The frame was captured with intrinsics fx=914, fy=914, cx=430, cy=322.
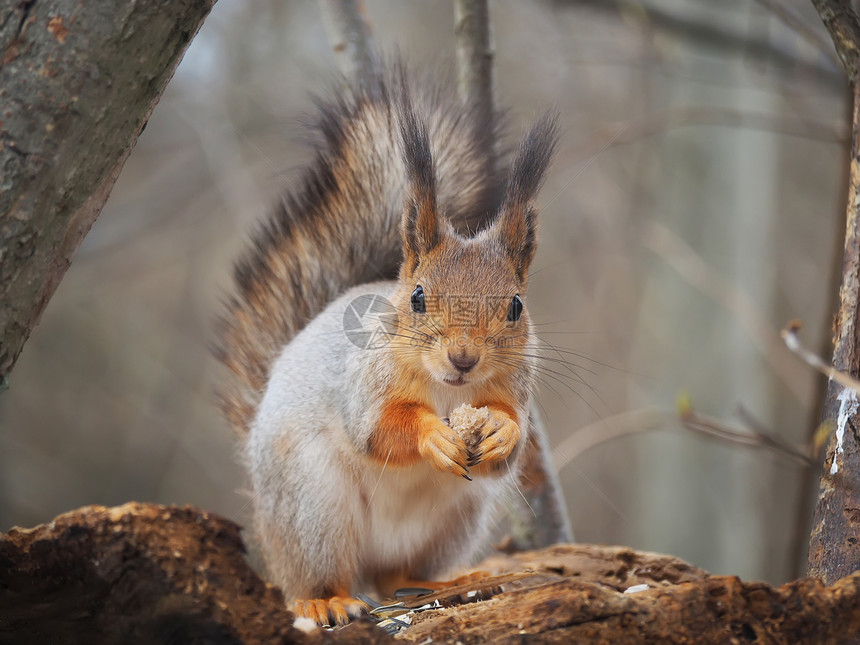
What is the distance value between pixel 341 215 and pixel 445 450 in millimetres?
914

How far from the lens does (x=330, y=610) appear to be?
6.76 feet

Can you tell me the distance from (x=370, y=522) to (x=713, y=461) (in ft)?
12.1

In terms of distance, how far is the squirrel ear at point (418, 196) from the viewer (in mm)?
2016

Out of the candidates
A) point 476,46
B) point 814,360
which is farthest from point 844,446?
point 476,46

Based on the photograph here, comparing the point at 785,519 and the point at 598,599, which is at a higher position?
the point at 598,599

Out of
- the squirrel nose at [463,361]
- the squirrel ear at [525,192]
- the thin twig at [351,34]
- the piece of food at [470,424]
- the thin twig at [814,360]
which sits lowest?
the thin twig at [814,360]

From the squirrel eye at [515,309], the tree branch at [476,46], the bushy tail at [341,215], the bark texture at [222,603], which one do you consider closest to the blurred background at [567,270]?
the tree branch at [476,46]

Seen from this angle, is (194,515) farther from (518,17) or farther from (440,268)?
(518,17)

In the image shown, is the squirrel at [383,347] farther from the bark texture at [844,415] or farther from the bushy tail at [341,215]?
the bark texture at [844,415]

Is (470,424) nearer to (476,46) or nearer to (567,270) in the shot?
(476,46)

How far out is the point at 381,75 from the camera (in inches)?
97.3

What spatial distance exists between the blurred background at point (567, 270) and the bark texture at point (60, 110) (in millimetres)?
3151

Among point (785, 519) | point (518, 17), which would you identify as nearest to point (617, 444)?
point (785, 519)

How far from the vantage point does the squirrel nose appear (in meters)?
1.85
